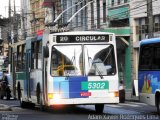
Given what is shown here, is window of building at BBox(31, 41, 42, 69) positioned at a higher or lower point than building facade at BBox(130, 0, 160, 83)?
lower

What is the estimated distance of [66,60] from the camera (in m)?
21.0

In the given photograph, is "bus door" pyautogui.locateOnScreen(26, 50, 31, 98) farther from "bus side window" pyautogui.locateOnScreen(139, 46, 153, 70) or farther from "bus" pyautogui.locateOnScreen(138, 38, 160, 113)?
"bus side window" pyautogui.locateOnScreen(139, 46, 153, 70)

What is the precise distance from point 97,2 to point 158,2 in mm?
12859

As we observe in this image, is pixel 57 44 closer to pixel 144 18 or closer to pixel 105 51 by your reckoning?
pixel 105 51

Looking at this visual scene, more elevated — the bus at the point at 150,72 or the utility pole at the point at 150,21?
the utility pole at the point at 150,21

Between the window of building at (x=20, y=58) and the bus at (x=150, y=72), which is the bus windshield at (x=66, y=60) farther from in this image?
the window of building at (x=20, y=58)

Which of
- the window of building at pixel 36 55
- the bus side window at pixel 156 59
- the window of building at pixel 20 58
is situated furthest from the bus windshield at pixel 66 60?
the window of building at pixel 20 58

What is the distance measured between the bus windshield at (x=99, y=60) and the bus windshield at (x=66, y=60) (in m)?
0.28

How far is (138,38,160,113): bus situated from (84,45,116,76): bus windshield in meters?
1.48

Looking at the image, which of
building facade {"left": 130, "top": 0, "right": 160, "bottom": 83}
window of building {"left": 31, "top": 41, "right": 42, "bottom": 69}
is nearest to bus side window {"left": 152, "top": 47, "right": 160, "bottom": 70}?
window of building {"left": 31, "top": 41, "right": 42, "bottom": 69}

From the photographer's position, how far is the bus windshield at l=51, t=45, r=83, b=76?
2102 cm

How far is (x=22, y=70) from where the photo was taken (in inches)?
1068

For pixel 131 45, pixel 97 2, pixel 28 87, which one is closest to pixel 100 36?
pixel 28 87

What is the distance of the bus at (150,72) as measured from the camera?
840 inches
